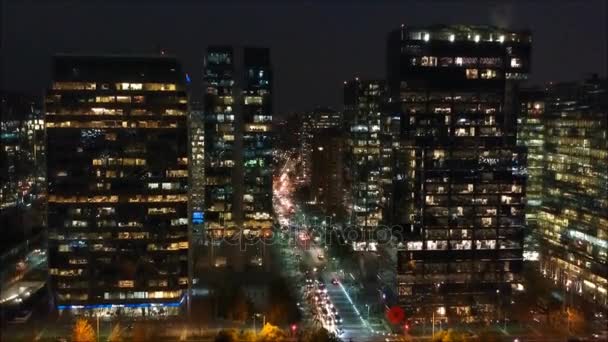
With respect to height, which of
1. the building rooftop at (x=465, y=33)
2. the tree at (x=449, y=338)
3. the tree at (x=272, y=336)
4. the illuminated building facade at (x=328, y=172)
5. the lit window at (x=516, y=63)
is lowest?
the tree at (x=449, y=338)

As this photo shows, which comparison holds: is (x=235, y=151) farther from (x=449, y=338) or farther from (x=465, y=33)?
(x=449, y=338)

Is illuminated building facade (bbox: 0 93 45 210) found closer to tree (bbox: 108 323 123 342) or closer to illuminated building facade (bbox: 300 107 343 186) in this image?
tree (bbox: 108 323 123 342)

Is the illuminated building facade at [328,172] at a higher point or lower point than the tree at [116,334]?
higher

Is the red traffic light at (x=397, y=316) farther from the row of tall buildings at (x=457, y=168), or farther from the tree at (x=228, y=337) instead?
the tree at (x=228, y=337)

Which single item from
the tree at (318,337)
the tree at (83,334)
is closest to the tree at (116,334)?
the tree at (83,334)

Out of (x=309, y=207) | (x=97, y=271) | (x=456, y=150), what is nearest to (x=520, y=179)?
(x=456, y=150)

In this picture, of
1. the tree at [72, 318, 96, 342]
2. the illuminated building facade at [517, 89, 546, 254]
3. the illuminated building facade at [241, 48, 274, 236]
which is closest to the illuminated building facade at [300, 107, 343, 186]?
the illuminated building facade at [241, 48, 274, 236]

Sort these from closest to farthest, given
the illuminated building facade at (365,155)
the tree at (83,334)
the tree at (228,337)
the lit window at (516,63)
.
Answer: the tree at (228,337) < the tree at (83,334) < the lit window at (516,63) < the illuminated building facade at (365,155)

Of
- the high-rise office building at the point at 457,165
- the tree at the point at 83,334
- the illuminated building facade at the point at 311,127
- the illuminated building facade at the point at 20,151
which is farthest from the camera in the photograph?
the illuminated building facade at the point at 311,127
